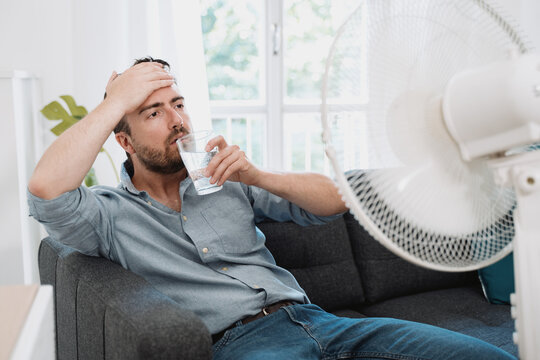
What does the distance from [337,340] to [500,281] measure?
0.92m

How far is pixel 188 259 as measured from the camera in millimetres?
1546

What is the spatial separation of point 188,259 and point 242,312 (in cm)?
21

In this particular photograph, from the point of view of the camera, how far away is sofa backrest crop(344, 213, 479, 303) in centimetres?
210

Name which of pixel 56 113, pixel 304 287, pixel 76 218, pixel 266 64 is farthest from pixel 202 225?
pixel 266 64

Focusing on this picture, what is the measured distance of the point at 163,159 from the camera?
5.21ft

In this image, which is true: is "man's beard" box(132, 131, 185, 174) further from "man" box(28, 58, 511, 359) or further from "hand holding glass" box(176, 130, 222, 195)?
"hand holding glass" box(176, 130, 222, 195)

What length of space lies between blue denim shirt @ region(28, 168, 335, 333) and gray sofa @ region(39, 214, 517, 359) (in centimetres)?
9

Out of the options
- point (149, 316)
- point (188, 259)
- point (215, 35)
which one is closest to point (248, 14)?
point (215, 35)

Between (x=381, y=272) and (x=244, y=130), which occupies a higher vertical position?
(x=244, y=130)

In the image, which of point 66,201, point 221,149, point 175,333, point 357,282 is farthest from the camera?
point 357,282

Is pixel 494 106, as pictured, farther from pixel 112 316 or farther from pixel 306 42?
pixel 306 42

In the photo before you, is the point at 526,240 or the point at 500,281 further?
the point at 500,281

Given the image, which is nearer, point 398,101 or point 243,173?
point 398,101

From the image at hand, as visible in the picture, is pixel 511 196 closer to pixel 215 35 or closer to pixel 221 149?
pixel 221 149
